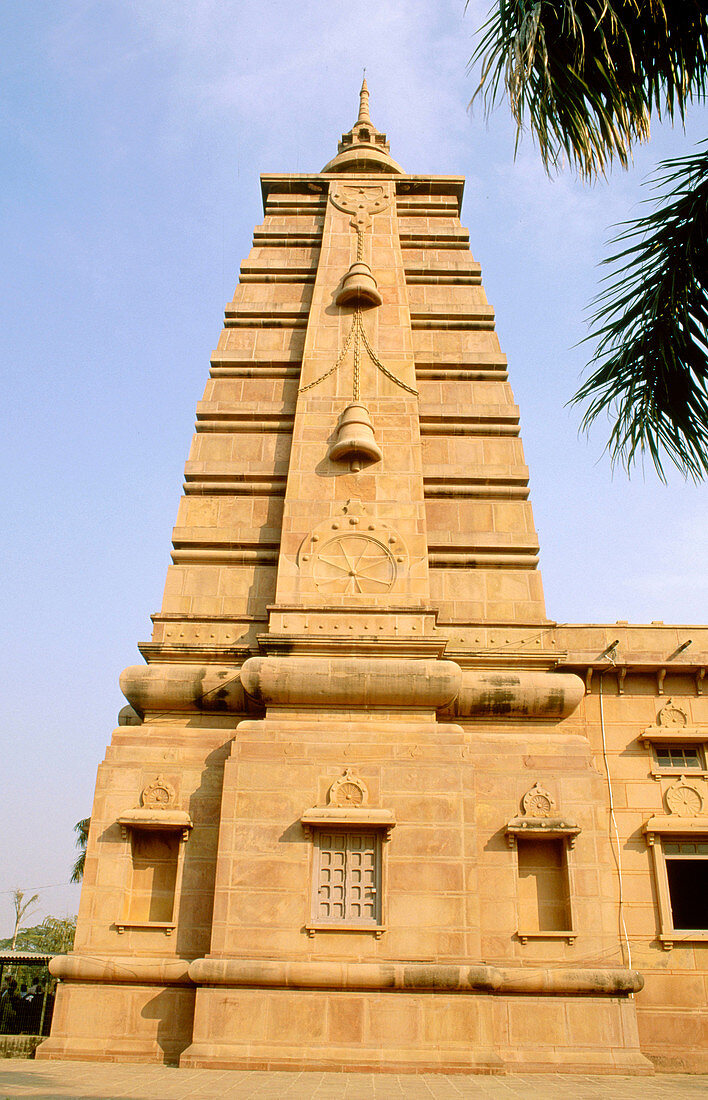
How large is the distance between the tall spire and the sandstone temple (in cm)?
737

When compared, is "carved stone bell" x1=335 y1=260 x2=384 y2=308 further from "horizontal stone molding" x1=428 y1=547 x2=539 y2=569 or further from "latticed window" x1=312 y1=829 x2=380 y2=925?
"latticed window" x1=312 y1=829 x2=380 y2=925

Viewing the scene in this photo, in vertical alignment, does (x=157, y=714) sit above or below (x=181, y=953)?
above

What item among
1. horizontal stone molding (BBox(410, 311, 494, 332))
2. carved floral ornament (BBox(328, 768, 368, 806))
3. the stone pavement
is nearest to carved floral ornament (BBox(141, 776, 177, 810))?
carved floral ornament (BBox(328, 768, 368, 806))

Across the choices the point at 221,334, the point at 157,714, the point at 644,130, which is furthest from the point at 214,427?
the point at 644,130

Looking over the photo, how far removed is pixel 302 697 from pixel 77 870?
20831 mm

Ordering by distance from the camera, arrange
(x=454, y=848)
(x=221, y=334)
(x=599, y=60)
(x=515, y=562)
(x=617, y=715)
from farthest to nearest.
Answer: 1. (x=221, y=334)
2. (x=515, y=562)
3. (x=617, y=715)
4. (x=454, y=848)
5. (x=599, y=60)

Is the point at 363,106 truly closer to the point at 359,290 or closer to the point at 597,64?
the point at 359,290

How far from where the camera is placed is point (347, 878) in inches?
535

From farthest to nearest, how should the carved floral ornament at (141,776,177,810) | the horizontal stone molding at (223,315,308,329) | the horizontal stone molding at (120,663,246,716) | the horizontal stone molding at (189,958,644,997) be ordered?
the horizontal stone molding at (223,315,308,329), the horizontal stone molding at (120,663,246,716), the carved floral ornament at (141,776,177,810), the horizontal stone molding at (189,958,644,997)

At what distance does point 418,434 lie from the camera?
→ 59.6ft

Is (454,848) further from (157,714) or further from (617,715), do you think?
(157,714)

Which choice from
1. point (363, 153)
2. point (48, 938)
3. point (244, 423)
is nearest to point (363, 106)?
point (363, 153)

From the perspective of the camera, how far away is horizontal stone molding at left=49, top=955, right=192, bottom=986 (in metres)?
13.4

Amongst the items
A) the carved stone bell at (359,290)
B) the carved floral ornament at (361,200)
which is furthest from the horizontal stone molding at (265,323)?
the carved floral ornament at (361,200)
